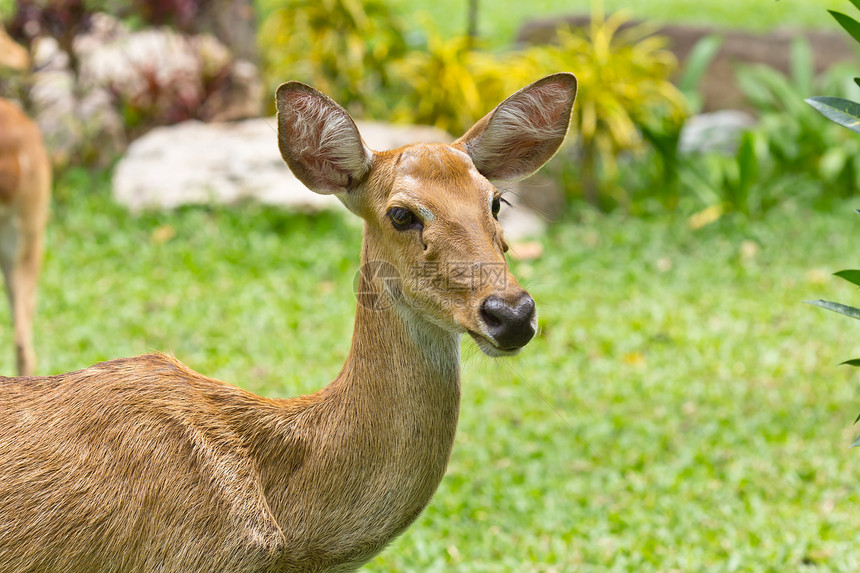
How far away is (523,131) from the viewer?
7.25 feet

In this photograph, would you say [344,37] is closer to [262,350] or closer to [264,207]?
[264,207]

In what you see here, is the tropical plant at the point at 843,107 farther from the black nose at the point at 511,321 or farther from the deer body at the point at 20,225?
the deer body at the point at 20,225

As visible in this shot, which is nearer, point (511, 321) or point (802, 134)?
point (511, 321)

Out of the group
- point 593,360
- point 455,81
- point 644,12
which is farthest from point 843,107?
point 644,12

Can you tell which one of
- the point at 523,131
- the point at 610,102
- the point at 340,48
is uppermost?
the point at 523,131

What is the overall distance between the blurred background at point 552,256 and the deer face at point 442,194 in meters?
0.24

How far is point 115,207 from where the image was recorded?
7.58 m

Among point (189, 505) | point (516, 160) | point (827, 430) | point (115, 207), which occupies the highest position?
point (516, 160)

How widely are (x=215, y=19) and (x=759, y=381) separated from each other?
264 inches

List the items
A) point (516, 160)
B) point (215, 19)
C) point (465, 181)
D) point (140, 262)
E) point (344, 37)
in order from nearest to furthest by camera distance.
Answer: point (465, 181) < point (516, 160) < point (140, 262) < point (344, 37) < point (215, 19)

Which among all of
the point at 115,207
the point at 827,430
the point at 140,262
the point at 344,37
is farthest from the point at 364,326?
the point at 344,37

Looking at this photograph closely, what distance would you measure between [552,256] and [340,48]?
3138 mm

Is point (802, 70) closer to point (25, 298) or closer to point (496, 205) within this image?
point (25, 298)

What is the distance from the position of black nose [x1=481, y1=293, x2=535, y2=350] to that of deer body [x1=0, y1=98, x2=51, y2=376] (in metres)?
3.38
